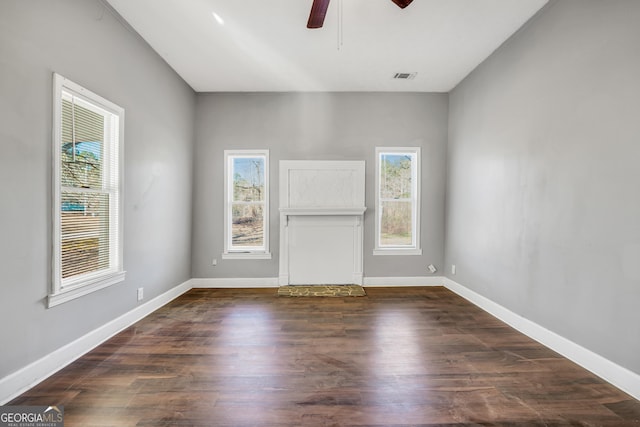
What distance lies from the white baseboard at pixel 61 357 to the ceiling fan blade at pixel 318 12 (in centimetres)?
323

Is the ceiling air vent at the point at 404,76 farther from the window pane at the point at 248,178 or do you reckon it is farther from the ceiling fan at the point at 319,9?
the window pane at the point at 248,178

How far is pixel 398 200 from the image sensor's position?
451cm

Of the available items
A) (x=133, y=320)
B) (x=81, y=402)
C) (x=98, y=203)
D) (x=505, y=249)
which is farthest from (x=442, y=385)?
(x=98, y=203)

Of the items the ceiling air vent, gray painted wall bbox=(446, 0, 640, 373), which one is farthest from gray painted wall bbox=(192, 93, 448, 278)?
gray painted wall bbox=(446, 0, 640, 373)

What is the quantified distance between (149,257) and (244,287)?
1548 millimetres

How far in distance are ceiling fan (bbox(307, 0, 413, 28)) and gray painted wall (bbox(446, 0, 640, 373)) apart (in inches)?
A: 63.2

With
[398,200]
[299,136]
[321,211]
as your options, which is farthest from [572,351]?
[299,136]

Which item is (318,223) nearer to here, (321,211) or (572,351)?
(321,211)

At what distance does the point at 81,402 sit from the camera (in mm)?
1745

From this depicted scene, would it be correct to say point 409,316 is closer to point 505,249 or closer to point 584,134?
point 505,249

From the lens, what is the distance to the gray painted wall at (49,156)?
1.76 m

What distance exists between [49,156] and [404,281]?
175 inches

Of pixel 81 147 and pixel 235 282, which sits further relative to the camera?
pixel 235 282

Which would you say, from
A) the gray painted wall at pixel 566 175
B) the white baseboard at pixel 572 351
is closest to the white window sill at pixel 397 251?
the gray painted wall at pixel 566 175
